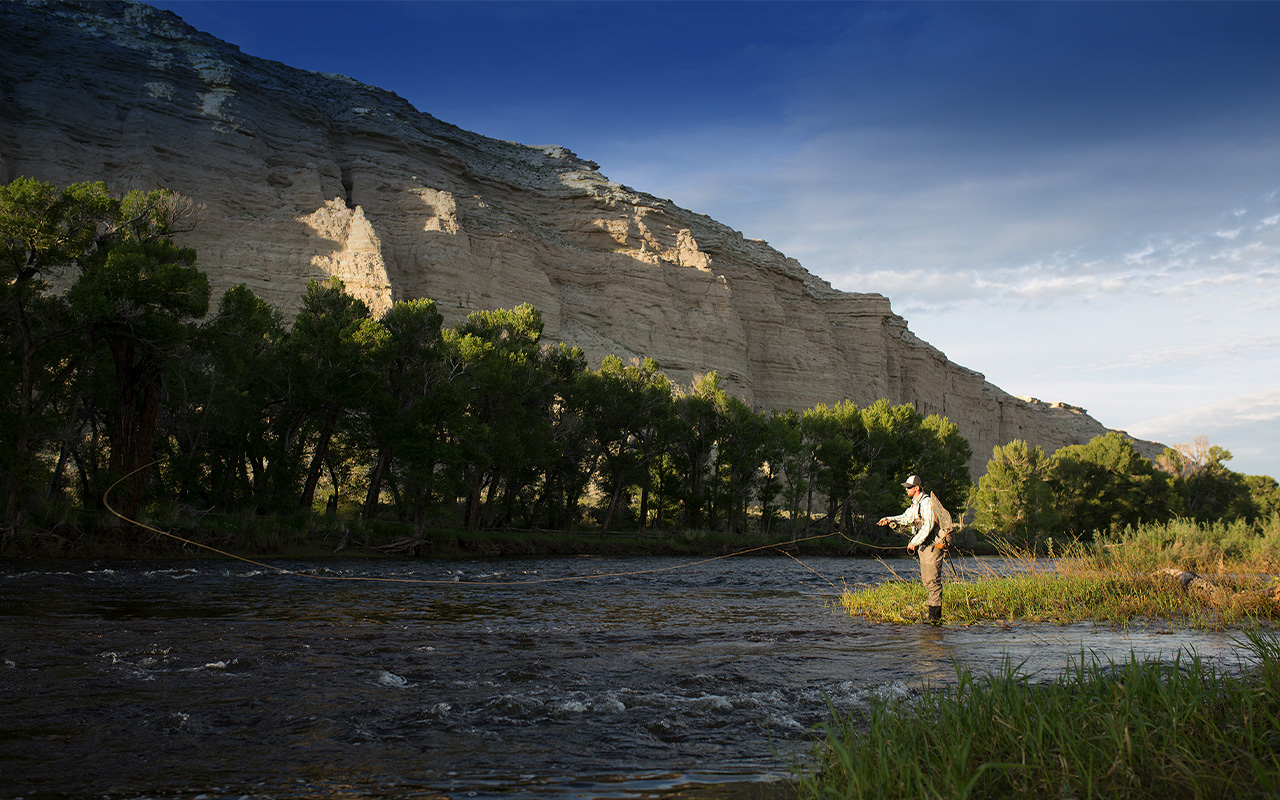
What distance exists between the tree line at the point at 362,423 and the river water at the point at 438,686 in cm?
876

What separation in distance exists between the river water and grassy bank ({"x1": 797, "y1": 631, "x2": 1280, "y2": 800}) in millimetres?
790

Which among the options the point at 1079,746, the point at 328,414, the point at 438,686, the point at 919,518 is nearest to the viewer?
the point at 1079,746

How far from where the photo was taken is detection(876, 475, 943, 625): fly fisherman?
1079 cm

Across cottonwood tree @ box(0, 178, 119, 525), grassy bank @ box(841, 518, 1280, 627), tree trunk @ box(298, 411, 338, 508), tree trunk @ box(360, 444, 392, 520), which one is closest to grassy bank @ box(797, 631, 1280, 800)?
grassy bank @ box(841, 518, 1280, 627)

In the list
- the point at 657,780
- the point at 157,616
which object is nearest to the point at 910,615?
the point at 657,780

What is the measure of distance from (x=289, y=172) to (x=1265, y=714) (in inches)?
2891

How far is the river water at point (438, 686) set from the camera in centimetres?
481

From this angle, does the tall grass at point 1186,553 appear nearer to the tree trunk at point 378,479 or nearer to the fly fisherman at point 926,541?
the fly fisherman at point 926,541

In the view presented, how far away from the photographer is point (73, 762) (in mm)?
4895

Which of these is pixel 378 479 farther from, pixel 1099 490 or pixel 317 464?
pixel 1099 490

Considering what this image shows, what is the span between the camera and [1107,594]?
12.1 m

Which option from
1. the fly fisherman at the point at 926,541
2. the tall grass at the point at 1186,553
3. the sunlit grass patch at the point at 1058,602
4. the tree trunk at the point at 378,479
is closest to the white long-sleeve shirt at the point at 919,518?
the fly fisherman at the point at 926,541

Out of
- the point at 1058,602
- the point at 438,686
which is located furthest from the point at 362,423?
the point at 1058,602

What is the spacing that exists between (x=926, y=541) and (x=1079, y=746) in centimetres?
730
